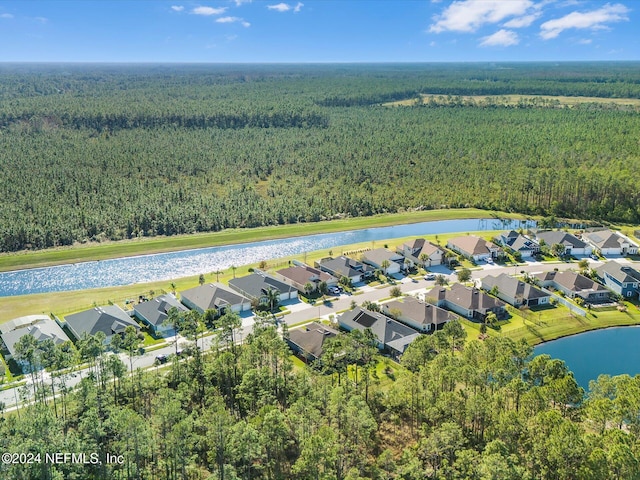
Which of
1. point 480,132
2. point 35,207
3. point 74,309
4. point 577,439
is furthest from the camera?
point 480,132

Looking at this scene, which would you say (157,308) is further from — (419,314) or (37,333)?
(419,314)

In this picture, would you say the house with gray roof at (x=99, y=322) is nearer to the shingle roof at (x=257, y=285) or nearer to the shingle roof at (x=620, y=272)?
the shingle roof at (x=257, y=285)

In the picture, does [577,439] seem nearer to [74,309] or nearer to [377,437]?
[377,437]

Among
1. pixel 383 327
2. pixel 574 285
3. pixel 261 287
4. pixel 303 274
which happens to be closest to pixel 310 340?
pixel 383 327

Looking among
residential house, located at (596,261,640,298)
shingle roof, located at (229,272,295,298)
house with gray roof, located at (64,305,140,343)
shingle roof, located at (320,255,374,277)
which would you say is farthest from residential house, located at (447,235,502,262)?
house with gray roof, located at (64,305,140,343)

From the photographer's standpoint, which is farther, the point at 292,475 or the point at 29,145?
the point at 29,145

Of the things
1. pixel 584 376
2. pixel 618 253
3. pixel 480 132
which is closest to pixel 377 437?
pixel 584 376

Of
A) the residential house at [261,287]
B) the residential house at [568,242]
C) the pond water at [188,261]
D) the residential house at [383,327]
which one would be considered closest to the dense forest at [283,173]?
the pond water at [188,261]

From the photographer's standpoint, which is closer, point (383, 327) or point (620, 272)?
point (383, 327)
